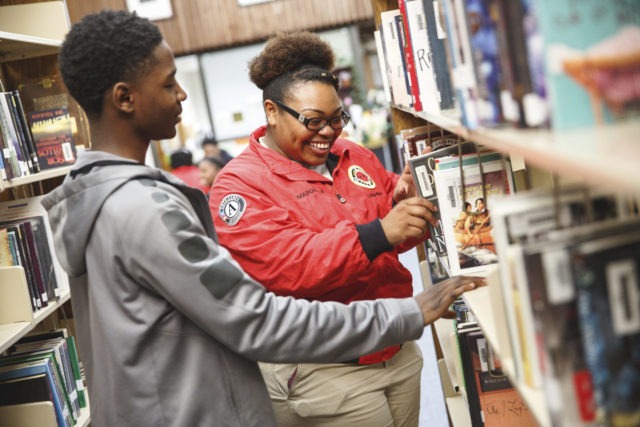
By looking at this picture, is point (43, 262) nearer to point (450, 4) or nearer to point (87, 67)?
point (87, 67)

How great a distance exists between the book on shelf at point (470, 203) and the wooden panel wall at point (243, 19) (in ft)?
23.3

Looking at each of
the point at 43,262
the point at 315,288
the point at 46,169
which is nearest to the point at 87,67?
the point at 315,288

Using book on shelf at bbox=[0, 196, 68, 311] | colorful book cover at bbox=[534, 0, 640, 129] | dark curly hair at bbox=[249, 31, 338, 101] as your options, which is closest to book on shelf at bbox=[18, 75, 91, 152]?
book on shelf at bbox=[0, 196, 68, 311]

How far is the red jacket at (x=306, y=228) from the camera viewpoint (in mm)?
1884

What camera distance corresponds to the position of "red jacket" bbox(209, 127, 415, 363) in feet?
6.18

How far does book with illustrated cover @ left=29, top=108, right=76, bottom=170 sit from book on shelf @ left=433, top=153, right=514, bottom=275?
6.68ft

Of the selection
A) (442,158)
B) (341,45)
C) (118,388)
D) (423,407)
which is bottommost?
(423,407)

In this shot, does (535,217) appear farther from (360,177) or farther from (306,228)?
(360,177)

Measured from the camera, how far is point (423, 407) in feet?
12.6

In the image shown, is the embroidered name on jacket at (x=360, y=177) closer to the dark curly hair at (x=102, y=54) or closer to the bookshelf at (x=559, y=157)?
the bookshelf at (x=559, y=157)

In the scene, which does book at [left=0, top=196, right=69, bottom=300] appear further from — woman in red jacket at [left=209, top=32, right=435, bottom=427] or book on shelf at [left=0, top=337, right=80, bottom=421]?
woman in red jacket at [left=209, top=32, right=435, bottom=427]

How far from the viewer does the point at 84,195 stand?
57.7 inches

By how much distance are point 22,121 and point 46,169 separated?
283 millimetres

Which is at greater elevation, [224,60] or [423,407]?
[224,60]
